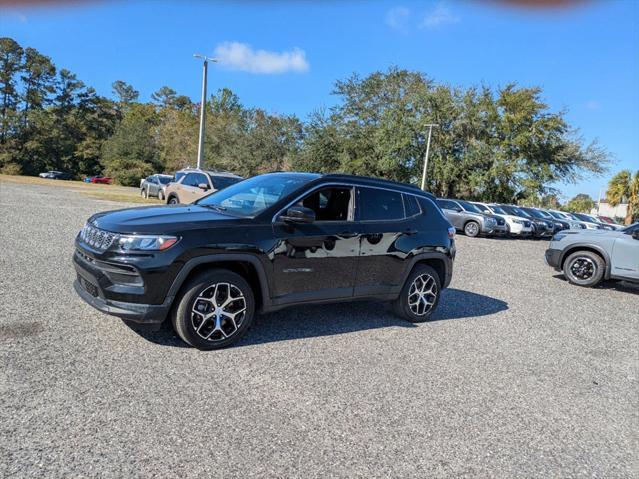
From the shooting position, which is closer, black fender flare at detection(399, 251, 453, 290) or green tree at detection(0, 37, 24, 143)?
black fender flare at detection(399, 251, 453, 290)

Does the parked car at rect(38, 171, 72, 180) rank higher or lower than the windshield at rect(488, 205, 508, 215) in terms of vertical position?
lower

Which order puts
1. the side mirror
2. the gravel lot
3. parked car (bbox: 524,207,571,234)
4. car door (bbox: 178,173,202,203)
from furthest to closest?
parked car (bbox: 524,207,571,234)
car door (bbox: 178,173,202,203)
the side mirror
the gravel lot

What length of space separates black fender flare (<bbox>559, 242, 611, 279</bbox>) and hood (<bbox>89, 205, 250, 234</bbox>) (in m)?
8.29

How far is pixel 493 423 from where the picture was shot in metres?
3.45

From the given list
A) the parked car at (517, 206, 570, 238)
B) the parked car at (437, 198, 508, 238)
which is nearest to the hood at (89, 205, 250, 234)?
the parked car at (437, 198, 508, 238)

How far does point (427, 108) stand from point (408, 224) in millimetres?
34386

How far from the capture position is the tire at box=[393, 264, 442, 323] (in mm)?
5672

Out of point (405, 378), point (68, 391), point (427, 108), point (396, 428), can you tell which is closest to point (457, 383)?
point (405, 378)

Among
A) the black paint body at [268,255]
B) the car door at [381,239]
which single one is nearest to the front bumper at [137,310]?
the black paint body at [268,255]

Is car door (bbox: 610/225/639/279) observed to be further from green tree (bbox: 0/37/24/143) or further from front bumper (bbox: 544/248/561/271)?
green tree (bbox: 0/37/24/143)

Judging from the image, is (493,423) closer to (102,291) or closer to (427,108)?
(102,291)

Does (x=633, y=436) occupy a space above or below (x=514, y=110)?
below

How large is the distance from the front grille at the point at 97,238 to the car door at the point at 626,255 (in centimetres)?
939

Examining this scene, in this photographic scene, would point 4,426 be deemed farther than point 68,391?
No
